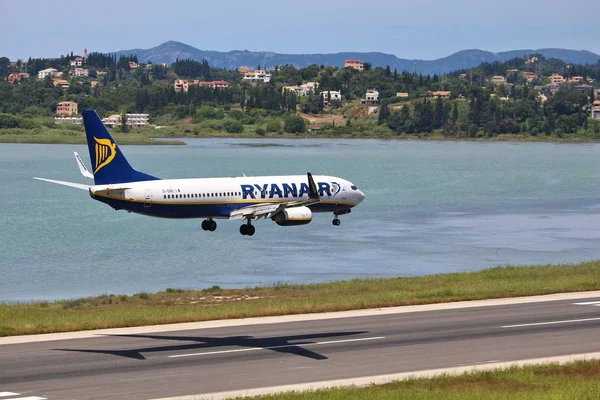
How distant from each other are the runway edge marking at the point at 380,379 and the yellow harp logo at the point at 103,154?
155 feet

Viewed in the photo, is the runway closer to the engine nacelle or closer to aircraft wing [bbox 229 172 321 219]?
the engine nacelle

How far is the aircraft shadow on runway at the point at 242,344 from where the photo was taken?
133ft

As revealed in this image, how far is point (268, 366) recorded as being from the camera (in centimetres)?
3819

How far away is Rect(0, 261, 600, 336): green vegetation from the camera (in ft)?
162

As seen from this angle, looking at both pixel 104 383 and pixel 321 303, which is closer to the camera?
pixel 104 383

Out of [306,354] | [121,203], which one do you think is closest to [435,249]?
[121,203]

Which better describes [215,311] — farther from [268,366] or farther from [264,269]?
[264,269]

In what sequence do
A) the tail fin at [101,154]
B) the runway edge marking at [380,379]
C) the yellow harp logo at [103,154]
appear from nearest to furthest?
the runway edge marking at [380,379] → the tail fin at [101,154] → the yellow harp logo at [103,154]

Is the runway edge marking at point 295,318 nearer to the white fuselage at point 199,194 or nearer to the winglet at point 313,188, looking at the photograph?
the winglet at point 313,188

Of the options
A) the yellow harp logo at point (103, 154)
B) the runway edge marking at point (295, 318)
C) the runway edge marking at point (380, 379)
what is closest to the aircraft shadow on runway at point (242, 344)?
the runway edge marking at point (295, 318)

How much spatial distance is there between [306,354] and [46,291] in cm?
4381

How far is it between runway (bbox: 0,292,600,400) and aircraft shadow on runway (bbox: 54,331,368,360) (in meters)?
0.04

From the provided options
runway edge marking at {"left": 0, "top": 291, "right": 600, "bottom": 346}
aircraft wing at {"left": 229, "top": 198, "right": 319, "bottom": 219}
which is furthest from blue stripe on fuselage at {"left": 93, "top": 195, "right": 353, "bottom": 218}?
runway edge marking at {"left": 0, "top": 291, "right": 600, "bottom": 346}

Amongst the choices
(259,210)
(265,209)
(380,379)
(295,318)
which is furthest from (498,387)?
(259,210)
